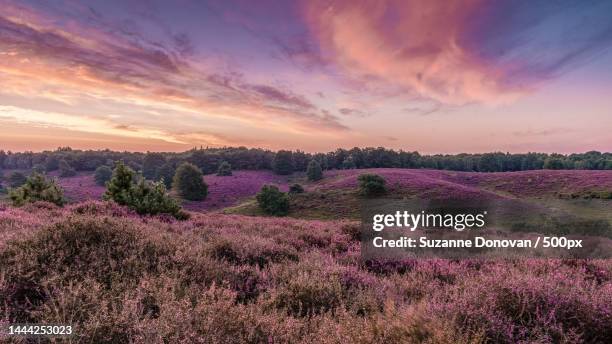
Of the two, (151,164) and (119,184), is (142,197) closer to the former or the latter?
(119,184)

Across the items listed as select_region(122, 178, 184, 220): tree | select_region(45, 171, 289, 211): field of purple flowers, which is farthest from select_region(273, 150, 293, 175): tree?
select_region(122, 178, 184, 220): tree

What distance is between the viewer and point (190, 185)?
61.6 m

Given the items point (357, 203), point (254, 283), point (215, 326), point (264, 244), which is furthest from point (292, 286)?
point (357, 203)

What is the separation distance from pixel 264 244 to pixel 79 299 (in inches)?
159

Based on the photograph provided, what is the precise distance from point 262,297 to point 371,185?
171 ft

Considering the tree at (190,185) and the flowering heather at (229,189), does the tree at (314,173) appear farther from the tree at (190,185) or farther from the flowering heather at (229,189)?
the tree at (190,185)

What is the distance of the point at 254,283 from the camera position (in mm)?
5078

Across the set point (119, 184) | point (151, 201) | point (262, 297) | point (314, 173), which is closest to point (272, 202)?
point (314, 173)

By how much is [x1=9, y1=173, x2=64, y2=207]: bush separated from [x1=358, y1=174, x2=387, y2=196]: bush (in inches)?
→ 1733

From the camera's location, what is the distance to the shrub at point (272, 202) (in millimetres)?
52250

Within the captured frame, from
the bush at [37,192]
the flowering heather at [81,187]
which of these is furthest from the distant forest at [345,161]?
the bush at [37,192]

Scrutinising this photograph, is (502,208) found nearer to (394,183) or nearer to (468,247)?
(394,183)

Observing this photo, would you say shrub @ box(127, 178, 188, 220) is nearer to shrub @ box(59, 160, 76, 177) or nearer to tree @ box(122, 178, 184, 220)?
tree @ box(122, 178, 184, 220)

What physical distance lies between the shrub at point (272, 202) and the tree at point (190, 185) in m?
14.9
